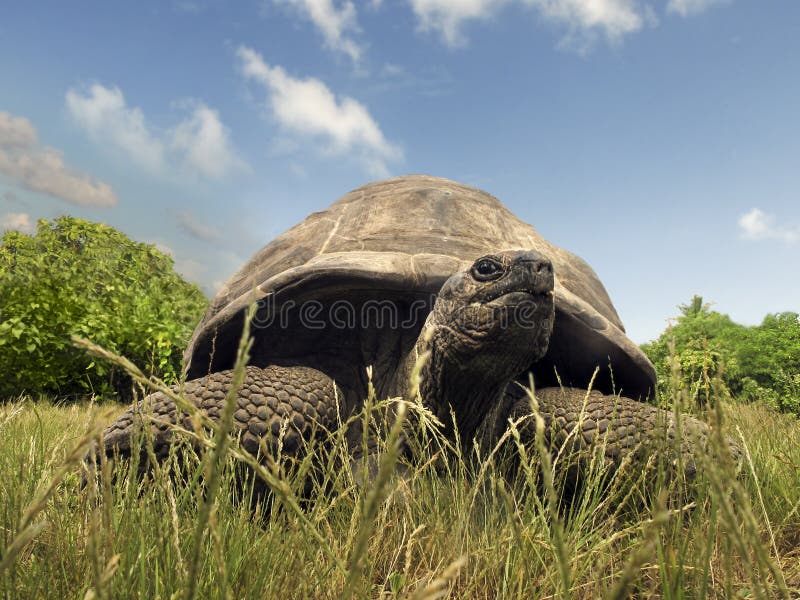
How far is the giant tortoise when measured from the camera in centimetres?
259

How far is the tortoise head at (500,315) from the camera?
249 cm

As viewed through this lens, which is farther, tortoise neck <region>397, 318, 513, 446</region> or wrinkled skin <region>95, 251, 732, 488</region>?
tortoise neck <region>397, 318, 513, 446</region>

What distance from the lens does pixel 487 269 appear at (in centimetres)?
262

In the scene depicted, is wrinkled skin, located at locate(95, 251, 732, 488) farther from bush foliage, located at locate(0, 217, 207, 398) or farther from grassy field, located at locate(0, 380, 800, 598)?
bush foliage, located at locate(0, 217, 207, 398)

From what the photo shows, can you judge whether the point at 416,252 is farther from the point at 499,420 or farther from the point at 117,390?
the point at 117,390

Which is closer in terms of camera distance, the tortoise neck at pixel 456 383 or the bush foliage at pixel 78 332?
the tortoise neck at pixel 456 383

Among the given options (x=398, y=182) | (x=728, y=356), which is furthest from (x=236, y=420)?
(x=728, y=356)

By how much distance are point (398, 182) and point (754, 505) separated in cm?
366

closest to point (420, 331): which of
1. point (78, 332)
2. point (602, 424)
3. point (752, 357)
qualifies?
point (602, 424)

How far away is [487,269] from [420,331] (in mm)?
891

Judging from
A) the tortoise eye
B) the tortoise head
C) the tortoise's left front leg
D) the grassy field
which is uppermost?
the tortoise eye

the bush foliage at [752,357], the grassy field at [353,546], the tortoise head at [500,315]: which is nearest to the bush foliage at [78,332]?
the tortoise head at [500,315]

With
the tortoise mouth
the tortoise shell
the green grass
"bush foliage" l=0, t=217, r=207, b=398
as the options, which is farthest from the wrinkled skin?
"bush foliage" l=0, t=217, r=207, b=398

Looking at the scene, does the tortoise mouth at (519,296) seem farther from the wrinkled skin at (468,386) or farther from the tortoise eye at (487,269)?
the tortoise eye at (487,269)
